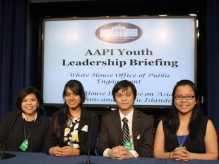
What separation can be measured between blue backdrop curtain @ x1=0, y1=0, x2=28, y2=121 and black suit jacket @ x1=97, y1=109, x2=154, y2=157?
1.77 metres

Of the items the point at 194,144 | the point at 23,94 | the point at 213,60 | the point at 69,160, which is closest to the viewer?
the point at 69,160

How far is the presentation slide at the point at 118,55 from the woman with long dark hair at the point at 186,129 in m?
1.26

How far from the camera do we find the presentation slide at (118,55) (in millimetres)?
3344

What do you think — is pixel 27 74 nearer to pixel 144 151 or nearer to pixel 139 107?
pixel 139 107

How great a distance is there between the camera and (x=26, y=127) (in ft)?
7.75

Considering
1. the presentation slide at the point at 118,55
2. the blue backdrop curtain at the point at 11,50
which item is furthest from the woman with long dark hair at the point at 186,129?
the blue backdrop curtain at the point at 11,50

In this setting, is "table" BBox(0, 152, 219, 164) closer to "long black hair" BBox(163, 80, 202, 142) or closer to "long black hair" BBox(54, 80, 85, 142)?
"long black hair" BBox(163, 80, 202, 142)

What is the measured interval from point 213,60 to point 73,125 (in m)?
1.81

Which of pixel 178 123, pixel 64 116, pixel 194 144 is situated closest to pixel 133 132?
pixel 178 123

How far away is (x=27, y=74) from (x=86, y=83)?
778 millimetres

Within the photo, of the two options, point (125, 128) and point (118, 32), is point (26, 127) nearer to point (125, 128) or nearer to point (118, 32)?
point (125, 128)

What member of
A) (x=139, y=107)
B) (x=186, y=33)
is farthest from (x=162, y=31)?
(x=139, y=107)

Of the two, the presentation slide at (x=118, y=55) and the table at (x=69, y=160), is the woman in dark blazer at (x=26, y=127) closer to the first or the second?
the table at (x=69, y=160)

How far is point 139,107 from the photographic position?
3393 millimetres
